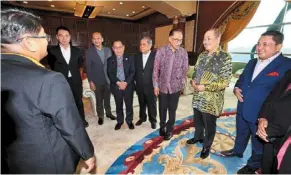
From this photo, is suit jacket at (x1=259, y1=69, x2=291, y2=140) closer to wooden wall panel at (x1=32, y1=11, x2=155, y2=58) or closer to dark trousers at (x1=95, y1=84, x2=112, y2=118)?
dark trousers at (x1=95, y1=84, x2=112, y2=118)

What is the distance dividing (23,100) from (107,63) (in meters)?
→ 1.87

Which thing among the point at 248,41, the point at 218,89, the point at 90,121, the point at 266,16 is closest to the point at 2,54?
the point at 218,89

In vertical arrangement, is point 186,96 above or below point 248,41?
below

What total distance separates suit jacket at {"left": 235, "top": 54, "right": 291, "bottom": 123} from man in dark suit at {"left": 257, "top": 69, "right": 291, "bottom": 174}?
18 centimetres

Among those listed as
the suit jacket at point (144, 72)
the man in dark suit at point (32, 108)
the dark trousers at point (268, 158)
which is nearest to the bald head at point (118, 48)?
the suit jacket at point (144, 72)

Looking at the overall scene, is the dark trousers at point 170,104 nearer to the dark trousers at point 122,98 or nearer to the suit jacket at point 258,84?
the dark trousers at point 122,98

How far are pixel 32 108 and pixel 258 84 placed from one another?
1.75m

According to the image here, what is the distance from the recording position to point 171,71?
2.17 meters

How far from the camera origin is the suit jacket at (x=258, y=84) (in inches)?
59.8

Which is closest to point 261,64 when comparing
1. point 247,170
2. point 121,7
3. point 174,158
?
point 247,170

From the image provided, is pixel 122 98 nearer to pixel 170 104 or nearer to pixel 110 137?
pixel 110 137

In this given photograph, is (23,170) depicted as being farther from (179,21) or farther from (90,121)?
(179,21)

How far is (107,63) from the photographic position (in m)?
2.64

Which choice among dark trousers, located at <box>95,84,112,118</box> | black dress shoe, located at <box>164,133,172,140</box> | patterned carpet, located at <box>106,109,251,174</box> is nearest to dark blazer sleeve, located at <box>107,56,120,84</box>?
dark trousers, located at <box>95,84,112,118</box>
